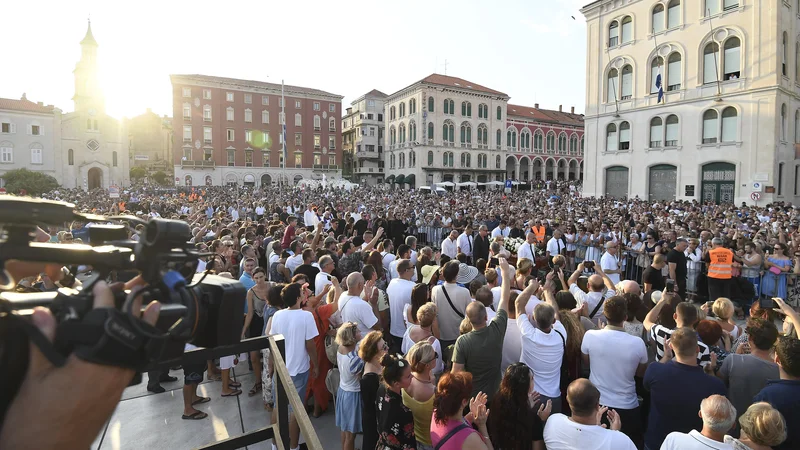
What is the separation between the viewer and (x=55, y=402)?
1.17 meters

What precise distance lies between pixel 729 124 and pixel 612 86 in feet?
28.2

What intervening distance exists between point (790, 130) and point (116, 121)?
232 ft

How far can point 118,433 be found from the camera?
4.46 metres

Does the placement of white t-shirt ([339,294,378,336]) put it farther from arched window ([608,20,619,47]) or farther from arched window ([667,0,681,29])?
arched window ([608,20,619,47])

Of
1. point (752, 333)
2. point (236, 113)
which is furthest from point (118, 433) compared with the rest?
point (236, 113)

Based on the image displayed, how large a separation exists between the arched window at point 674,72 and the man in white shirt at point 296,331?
34.2 meters

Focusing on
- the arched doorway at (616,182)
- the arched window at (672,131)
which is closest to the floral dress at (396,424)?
the arched window at (672,131)

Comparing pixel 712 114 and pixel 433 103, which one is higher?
pixel 433 103

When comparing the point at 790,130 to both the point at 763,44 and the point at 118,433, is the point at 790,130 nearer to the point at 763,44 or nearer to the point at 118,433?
the point at 763,44

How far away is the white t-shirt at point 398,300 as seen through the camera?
5.80m

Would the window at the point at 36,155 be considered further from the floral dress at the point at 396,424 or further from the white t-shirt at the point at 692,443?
the white t-shirt at the point at 692,443

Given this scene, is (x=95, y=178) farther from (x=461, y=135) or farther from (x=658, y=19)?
(x=658, y=19)

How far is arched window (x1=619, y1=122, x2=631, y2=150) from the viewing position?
3281 cm

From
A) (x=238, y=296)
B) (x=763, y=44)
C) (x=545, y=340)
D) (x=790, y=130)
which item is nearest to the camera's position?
(x=238, y=296)
